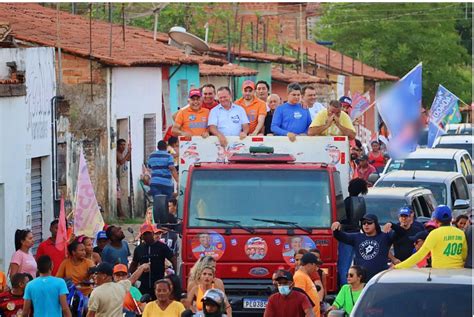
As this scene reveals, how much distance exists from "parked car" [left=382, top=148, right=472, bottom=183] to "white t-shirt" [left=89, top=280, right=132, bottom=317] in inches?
516

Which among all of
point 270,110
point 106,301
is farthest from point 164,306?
point 270,110

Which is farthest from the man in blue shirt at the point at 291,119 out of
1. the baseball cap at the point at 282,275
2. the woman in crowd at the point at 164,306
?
the woman in crowd at the point at 164,306

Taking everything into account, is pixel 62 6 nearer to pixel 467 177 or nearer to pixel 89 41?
pixel 89 41

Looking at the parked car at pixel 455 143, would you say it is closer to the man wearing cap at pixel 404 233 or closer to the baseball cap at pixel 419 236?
the man wearing cap at pixel 404 233

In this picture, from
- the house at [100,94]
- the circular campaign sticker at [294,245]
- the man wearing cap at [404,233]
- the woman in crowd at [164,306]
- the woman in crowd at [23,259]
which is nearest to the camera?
the woman in crowd at [164,306]

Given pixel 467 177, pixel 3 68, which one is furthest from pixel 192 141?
pixel 467 177

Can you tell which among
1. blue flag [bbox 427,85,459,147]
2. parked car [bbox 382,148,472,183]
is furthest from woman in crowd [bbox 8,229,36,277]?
blue flag [bbox 427,85,459,147]

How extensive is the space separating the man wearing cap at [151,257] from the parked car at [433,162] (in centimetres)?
995

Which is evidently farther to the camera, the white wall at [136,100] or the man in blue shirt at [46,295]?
the white wall at [136,100]

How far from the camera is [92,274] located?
1652 centimetres

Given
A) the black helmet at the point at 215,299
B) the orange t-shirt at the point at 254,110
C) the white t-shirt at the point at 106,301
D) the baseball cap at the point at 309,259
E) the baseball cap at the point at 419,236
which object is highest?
the orange t-shirt at the point at 254,110

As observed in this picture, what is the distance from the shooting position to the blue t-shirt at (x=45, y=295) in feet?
48.6

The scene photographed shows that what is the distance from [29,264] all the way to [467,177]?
11.4 meters

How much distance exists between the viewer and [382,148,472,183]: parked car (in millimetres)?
27219
